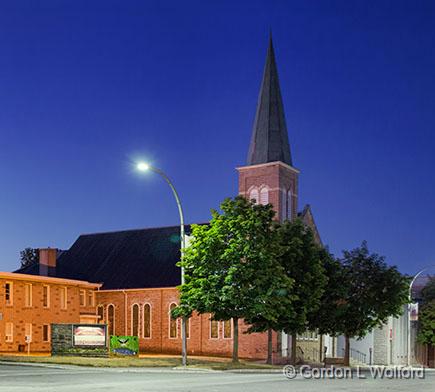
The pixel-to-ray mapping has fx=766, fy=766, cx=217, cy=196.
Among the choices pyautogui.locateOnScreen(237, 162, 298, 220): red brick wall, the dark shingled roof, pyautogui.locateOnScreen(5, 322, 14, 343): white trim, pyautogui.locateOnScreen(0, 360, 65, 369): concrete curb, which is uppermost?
pyautogui.locateOnScreen(237, 162, 298, 220): red brick wall

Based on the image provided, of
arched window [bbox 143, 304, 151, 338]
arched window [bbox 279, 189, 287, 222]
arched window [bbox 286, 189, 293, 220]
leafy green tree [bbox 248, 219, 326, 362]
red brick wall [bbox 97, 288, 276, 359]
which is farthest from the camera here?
arched window [bbox 286, 189, 293, 220]

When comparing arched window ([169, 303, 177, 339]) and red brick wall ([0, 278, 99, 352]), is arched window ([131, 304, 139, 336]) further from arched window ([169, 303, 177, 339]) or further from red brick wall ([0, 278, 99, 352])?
red brick wall ([0, 278, 99, 352])

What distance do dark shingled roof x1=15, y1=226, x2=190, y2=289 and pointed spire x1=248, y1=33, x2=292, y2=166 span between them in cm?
912

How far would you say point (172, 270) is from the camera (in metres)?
63.1

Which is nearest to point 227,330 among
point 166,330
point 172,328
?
point 172,328

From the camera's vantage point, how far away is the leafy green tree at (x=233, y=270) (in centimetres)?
4175

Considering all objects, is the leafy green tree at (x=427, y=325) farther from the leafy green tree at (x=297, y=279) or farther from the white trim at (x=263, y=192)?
the leafy green tree at (x=297, y=279)

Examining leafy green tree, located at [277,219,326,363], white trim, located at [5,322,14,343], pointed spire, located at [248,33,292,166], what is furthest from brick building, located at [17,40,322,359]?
leafy green tree, located at [277,219,326,363]

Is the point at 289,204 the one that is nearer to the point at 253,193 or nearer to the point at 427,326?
the point at 253,193

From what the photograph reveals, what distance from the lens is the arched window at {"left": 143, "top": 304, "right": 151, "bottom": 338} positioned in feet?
206

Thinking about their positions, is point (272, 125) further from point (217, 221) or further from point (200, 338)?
point (217, 221)

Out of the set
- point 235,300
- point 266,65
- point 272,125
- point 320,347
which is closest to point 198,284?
point 235,300

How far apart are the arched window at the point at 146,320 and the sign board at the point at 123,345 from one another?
17.3 metres

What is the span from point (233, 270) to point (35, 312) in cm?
2067
